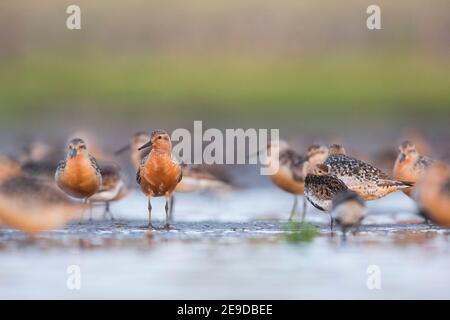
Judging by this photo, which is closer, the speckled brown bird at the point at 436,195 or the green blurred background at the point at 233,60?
the speckled brown bird at the point at 436,195

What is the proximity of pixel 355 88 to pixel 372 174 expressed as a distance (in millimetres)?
11965

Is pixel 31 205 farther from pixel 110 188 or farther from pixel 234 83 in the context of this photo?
pixel 234 83

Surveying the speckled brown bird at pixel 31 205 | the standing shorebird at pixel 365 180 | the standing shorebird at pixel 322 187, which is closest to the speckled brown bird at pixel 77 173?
the speckled brown bird at pixel 31 205

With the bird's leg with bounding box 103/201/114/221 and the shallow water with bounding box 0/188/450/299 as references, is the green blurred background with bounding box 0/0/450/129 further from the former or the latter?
the shallow water with bounding box 0/188/450/299

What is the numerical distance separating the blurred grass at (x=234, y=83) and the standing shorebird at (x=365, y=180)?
994cm

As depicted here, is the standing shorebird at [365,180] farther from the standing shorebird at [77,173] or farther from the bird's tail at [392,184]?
the standing shorebird at [77,173]

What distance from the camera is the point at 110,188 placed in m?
14.3

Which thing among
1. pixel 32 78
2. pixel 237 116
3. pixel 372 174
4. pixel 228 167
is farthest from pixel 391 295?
pixel 32 78

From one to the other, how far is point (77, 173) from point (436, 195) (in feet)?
13.5

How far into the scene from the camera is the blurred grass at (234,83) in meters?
23.8

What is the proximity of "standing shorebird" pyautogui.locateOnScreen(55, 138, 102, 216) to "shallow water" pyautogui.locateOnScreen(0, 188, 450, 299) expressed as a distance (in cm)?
46

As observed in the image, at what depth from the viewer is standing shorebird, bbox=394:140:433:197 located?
46.6 feet

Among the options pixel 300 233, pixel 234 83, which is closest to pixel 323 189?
pixel 300 233

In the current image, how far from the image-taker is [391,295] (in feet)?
32.3
